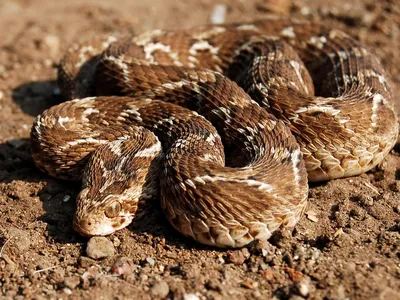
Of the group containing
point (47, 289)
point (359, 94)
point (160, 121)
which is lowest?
point (47, 289)

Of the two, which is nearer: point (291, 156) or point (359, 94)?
point (291, 156)

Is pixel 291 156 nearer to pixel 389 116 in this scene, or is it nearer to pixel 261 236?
pixel 261 236

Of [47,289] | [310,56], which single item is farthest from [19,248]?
[310,56]

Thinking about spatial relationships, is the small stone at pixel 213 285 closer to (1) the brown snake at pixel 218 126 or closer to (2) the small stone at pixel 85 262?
(1) the brown snake at pixel 218 126

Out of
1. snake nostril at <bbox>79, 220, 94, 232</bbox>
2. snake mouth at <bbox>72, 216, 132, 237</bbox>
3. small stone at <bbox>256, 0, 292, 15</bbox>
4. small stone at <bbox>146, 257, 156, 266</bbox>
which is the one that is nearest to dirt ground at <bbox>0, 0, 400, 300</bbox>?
small stone at <bbox>146, 257, 156, 266</bbox>

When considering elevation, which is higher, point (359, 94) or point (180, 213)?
point (359, 94)

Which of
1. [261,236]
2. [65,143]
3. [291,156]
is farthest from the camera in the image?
[65,143]
